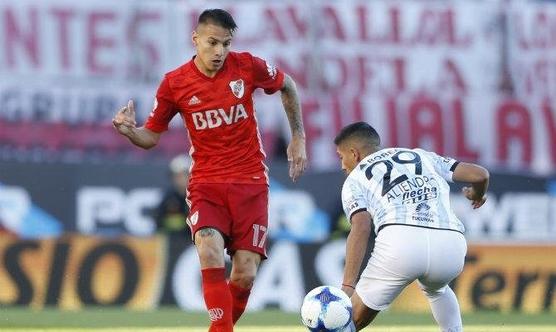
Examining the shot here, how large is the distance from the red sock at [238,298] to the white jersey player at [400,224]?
945 mm

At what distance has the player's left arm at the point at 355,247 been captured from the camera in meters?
9.18

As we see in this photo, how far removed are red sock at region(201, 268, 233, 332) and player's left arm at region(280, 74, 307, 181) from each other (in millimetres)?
951

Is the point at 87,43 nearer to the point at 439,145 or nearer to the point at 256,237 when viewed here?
the point at 439,145

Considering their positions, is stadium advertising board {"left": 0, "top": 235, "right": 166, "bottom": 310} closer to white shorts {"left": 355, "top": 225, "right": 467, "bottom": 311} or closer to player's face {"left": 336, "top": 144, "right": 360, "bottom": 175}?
player's face {"left": 336, "top": 144, "right": 360, "bottom": 175}

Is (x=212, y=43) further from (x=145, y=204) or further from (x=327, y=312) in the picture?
(x=145, y=204)

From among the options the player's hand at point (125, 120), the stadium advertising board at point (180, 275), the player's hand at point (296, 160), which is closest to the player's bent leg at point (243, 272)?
the player's hand at point (296, 160)

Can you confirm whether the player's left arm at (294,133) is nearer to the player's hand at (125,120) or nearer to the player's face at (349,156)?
the player's face at (349,156)

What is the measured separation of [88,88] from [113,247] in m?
4.09

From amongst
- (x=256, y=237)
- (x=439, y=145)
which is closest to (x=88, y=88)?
(x=439, y=145)

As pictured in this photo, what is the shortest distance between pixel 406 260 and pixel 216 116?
5.41 feet

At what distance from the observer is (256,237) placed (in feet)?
33.2

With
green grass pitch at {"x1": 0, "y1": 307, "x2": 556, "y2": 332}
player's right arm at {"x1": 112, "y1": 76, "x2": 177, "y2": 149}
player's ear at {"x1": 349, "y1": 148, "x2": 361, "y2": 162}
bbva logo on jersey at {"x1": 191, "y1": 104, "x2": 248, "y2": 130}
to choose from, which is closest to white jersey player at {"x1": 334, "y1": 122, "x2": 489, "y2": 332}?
player's ear at {"x1": 349, "y1": 148, "x2": 361, "y2": 162}

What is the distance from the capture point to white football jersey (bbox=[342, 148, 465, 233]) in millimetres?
9391

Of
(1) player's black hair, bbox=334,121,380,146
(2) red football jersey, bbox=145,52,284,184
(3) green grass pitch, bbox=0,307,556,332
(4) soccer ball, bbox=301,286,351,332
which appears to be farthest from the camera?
(3) green grass pitch, bbox=0,307,556,332
